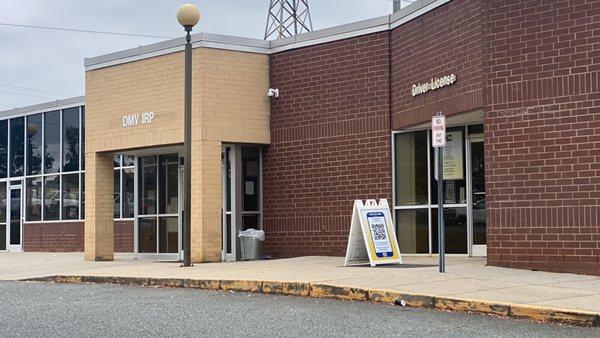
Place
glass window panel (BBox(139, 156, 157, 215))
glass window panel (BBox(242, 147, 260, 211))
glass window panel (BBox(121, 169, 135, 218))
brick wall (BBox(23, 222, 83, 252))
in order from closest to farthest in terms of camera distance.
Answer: glass window panel (BBox(242, 147, 260, 211)), glass window panel (BBox(139, 156, 157, 215)), glass window panel (BBox(121, 169, 135, 218)), brick wall (BBox(23, 222, 83, 252))

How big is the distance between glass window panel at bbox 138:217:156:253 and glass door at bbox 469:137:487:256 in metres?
8.22

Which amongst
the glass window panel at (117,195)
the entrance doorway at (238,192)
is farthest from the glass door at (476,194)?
the glass window panel at (117,195)

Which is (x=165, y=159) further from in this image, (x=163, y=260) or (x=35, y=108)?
(x=35, y=108)

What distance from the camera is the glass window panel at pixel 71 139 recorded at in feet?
83.5

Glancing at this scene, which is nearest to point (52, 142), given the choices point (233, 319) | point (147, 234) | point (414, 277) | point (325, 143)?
point (147, 234)

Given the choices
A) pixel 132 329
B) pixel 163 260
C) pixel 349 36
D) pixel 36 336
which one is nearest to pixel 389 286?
pixel 132 329

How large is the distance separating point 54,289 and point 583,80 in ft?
29.6

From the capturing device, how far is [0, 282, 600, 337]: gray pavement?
326 inches

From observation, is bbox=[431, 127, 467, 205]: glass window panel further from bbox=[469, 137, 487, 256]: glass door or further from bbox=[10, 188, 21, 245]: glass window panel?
bbox=[10, 188, 21, 245]: glass window panel

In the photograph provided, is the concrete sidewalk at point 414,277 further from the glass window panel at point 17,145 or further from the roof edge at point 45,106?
the glass window panel at point 17,145

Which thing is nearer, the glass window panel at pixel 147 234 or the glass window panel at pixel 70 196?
the glass window panel at pixel 147 234

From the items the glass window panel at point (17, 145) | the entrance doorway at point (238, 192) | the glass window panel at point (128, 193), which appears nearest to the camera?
the entrance doorway at point (238, 192)

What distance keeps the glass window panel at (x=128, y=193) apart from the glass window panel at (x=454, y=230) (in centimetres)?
1059

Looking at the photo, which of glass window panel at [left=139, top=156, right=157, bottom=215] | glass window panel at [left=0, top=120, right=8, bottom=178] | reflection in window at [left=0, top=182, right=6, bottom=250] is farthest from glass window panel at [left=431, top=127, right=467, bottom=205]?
reflection in window at [left=0, top=182, right=6, bottom=250]
